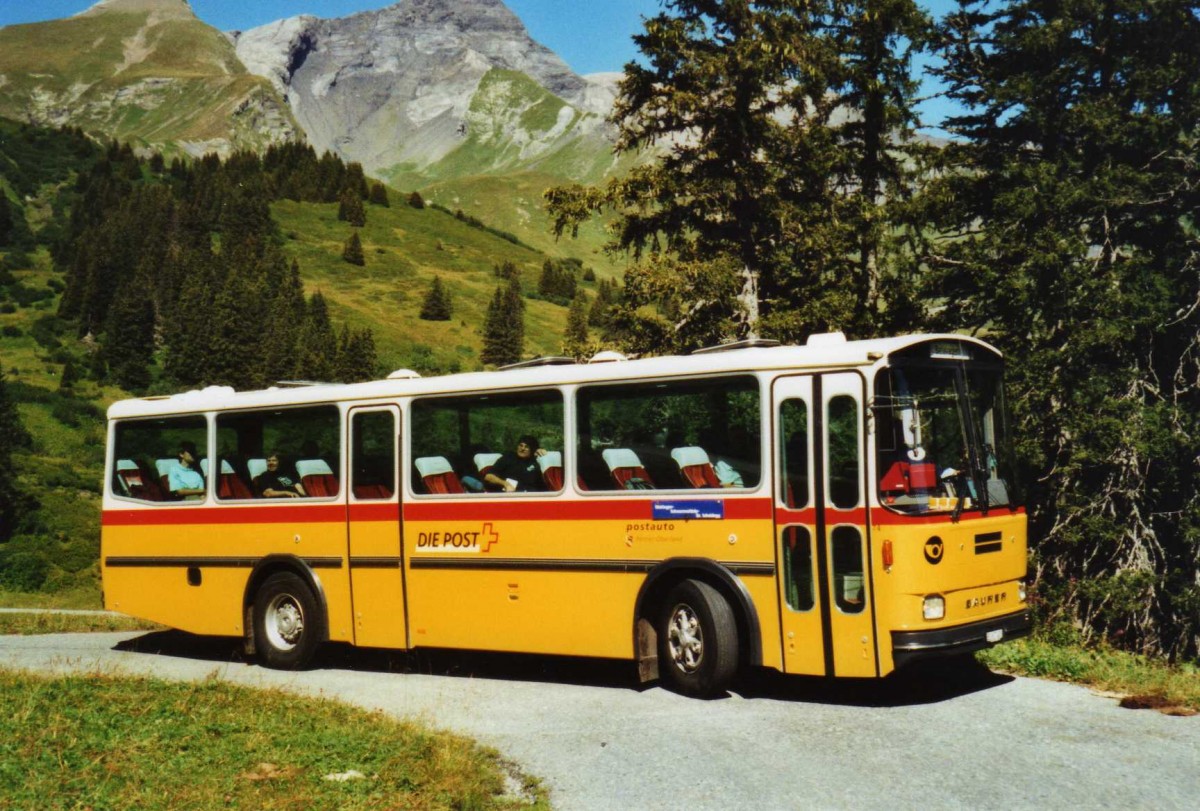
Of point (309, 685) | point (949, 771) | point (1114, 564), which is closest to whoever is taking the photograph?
point (949, 771)

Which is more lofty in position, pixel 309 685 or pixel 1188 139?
pixel 1188 139

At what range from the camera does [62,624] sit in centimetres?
1944

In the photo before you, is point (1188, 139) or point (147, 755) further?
point (1188, 139)

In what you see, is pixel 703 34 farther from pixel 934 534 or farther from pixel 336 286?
pixel 336 286

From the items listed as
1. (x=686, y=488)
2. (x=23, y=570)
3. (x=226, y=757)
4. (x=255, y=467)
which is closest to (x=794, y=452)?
(x=686, y=488)

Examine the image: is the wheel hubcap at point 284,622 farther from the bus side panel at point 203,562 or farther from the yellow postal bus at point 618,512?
the bus side panel at point 203,562

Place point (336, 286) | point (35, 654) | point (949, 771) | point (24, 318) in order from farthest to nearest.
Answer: point (336, 286) → point (24, 318) → point (35, 654) → point (949, 771)

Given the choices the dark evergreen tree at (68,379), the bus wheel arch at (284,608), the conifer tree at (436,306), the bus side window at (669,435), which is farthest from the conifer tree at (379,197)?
the bus side window at (669,435)

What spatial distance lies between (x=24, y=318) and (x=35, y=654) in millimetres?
115155

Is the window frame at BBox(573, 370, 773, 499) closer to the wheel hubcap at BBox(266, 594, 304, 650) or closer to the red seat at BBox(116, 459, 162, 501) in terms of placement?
the wheel hubcap at BBox(266, 594, 304, 650)

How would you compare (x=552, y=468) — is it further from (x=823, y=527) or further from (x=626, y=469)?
(x=823, y=527)

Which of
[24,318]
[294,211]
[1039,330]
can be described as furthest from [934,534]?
[294,211]

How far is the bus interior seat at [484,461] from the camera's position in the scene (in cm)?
1143

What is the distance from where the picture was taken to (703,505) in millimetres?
9867
